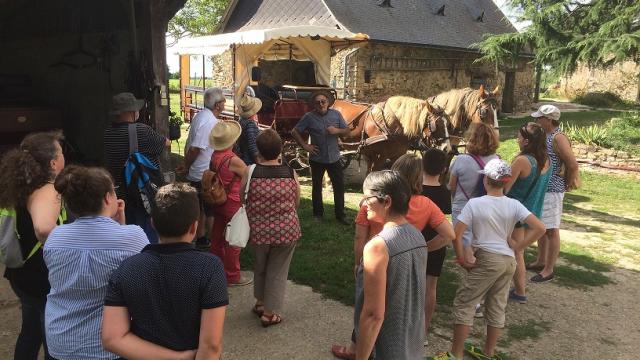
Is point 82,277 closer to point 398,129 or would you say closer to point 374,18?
point 398,129

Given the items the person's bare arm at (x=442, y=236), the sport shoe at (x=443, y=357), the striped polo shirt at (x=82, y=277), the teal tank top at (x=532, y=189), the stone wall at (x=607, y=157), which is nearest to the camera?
the striped polo shirt at (x=82, y=277)

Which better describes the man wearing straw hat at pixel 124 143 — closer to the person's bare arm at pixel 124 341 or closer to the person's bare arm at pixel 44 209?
the person's bare arm at pixel 44 209

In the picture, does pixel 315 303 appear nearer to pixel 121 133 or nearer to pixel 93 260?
pixel 121 133

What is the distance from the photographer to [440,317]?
166 inches

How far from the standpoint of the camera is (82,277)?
198 cm

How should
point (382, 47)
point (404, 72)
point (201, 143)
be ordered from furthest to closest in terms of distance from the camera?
point (404, 72), point (382, 47), point (201, 143)

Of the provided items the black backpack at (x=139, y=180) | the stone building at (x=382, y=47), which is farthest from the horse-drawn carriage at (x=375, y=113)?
the black backpack at (x=139, y=180)

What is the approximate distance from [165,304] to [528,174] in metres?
3.32

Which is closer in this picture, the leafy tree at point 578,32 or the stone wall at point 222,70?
the leafy tree at point 578,32

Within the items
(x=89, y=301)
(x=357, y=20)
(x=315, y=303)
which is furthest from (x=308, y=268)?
(x=357, y=20)

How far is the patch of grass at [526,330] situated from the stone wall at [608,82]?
25345mm

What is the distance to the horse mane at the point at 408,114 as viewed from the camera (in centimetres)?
723

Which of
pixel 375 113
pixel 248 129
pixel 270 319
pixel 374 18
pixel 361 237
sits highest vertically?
pixel 374 18

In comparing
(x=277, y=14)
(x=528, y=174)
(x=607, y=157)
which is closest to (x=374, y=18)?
(x=277, y=14)
